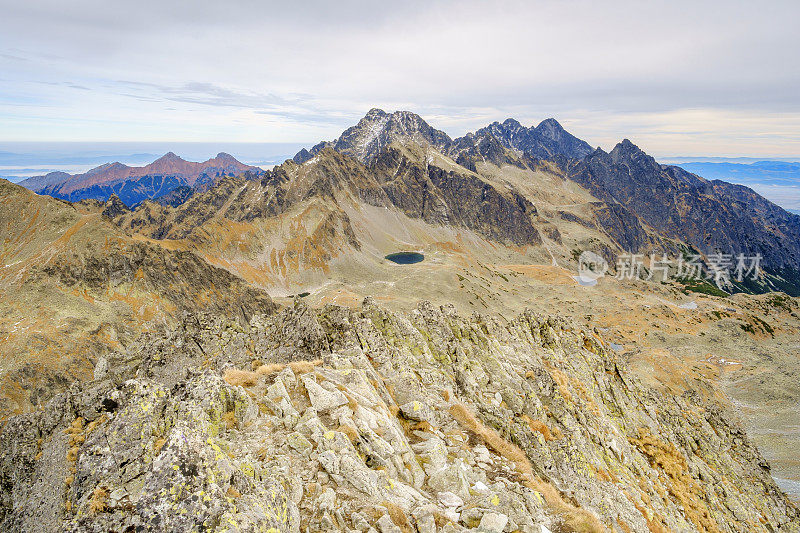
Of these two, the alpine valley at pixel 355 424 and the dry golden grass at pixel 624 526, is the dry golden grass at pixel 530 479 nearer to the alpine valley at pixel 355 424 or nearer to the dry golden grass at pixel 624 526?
the alpine valley at pixel 355 424

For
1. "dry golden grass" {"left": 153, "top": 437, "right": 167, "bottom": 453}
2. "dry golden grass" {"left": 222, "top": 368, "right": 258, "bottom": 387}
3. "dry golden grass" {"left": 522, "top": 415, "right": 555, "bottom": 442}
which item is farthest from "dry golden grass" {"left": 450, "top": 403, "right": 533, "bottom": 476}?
"dry golden grass" {"left": 153, "top": 437, "right": 167, "bottom": 453}

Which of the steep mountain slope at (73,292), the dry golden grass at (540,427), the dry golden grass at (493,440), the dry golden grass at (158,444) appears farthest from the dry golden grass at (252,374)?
the steep mountain slope at (73,292)

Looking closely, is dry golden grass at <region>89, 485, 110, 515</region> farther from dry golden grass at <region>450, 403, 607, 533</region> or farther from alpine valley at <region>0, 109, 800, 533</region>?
dry golden grass at <region>450, 403, 607, 533</region>

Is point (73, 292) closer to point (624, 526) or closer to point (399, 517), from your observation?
point (399, 517)

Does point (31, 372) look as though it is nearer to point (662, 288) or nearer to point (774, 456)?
point (774, 456)

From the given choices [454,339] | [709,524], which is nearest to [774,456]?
[709,524]

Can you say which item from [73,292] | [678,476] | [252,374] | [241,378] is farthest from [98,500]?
[73,292]
